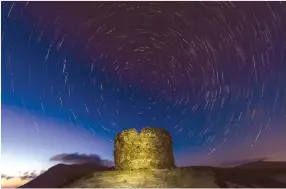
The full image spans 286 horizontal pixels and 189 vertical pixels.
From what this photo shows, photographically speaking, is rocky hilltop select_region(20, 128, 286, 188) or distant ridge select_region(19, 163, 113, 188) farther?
distant ridge select_region(19, 163, 113, 188)

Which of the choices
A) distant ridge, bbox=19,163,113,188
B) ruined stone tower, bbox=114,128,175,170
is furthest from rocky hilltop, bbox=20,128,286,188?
distant ridge, bbox=19,163,113,188

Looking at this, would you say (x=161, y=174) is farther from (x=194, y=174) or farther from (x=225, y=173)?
(x=225, y=173)

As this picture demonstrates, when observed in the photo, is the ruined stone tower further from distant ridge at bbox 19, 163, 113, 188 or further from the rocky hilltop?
distant ridge at bbox 19, 163, 113, 188

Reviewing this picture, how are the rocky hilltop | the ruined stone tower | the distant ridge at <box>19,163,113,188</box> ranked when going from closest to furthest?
the rocky hilltop, the ruined stone tower, the distant ridge at <box>19,163,113,188</box>

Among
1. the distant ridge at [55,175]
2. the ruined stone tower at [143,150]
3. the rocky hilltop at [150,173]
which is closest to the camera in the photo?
the rocky hilltop at [150,173]

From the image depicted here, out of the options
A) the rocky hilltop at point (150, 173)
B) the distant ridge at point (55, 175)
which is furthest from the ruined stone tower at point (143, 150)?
the distant ridge at point (55, 175)

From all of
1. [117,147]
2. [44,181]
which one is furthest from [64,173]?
[117,147]

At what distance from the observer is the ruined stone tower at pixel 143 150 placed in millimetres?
35156

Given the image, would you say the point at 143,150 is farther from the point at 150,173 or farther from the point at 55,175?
the point at 55,175

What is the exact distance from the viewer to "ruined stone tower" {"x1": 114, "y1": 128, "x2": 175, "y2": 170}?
3516 centimetres

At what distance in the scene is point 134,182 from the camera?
1241 inches

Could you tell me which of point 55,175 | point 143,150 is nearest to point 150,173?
point 143,150

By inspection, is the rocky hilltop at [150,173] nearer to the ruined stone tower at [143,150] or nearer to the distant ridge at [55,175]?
the ruined stone tower at [143,150]

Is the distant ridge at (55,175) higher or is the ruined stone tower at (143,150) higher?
the distant ridge at (55,175)
